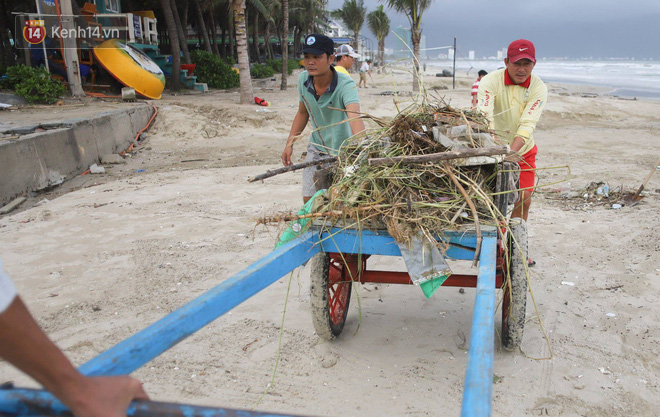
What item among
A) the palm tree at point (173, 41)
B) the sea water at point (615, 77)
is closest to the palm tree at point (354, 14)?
the sea water at point (615, 77)

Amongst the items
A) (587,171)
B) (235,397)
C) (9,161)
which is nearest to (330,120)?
(235,397)

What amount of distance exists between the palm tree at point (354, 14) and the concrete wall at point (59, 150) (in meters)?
54.4

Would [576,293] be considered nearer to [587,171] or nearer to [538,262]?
[538,262]

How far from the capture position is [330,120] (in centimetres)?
424

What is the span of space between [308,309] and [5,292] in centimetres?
299

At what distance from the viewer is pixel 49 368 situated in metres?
1.14

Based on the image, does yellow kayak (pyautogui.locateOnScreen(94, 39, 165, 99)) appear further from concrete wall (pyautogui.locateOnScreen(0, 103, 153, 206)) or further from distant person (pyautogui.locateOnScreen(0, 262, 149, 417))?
distant person (pyautogui.locateOnScreen(0, 262, 149, 417))

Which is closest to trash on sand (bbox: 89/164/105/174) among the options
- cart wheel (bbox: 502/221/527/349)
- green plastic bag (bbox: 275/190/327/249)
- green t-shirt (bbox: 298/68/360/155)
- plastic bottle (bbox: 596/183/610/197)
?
green t-shirt (bbox: 298/68/360/155)

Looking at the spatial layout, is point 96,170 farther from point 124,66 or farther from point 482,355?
point 482,355

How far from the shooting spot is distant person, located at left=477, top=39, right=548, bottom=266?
392 centimetres

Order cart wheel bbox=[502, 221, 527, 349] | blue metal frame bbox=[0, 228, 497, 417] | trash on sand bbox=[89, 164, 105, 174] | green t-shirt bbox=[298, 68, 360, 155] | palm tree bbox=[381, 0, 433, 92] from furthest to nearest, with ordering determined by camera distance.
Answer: palm tree bbox=[381, 0, 433, 92] < trash on sand bbox=[89, 164, 105, 174] < green t-shirt bbox=[298, 68, 360, 155] < cart wheel bbox=[502, 221, 527, 349] < blue metal frame bbox=[0, 228, 497, 417]

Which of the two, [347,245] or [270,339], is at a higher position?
[347,245]

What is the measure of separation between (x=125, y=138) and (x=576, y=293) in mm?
9477

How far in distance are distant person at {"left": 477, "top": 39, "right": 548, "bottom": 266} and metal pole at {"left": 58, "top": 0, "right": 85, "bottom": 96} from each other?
1272 cm
